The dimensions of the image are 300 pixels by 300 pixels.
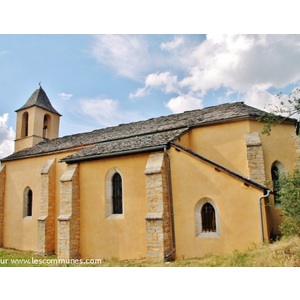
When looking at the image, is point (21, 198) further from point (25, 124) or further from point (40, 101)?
point (40, 101)

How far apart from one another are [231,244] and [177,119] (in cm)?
830

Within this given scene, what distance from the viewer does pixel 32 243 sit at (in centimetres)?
1520

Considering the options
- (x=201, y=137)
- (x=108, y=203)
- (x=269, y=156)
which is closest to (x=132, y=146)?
(x=108, y=203)

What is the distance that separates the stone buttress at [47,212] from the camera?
1384 cm

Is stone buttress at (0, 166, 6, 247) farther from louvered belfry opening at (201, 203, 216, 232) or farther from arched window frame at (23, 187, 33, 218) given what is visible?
louvered belfry opening at (201, 203, 216, 232)

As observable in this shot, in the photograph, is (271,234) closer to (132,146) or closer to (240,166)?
(240,166)

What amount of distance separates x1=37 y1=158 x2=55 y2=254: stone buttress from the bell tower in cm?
596

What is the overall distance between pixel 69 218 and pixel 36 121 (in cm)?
1243

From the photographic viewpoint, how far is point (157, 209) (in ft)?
30.4

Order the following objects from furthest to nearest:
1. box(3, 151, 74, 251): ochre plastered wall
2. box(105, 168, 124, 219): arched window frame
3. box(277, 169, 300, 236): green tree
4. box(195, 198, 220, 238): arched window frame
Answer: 1. box(3, 151, 74, 251): ochre plastered wall
2. box(105, 168, 124, 219): arched window frame
3. box(195, 198, 220, 238): arched window frame
4. box(277, 169, 300, 236): green tree

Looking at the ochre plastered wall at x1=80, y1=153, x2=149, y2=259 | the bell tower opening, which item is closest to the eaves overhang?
the ochre plastered wall at x1=80, y1=153, x2=149, y2=259

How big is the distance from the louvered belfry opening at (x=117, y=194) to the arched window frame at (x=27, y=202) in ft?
27.5

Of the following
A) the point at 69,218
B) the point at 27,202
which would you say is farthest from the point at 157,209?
the point at 27,202

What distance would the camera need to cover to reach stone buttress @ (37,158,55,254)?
1384cm
